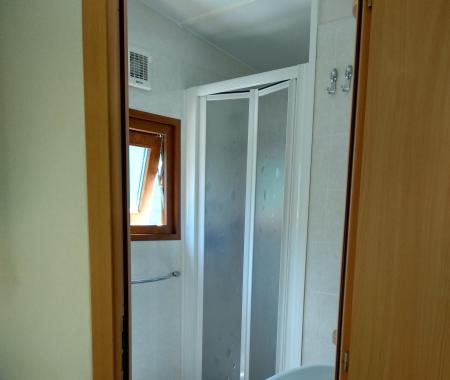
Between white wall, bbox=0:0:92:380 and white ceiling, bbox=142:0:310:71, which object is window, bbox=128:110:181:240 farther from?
white wall, bbox=0:0:92:380

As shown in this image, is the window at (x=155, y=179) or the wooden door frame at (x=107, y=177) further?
the window at (x=155, y=179)

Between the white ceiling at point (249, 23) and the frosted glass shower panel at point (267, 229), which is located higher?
the white ceiling at point (249, 23)

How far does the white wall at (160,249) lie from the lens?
1.86m

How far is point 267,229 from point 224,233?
15.2 inches

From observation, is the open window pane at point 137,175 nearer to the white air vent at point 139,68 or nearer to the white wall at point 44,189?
the white air vent at point 139,68

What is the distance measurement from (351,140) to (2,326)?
1315 millimetres

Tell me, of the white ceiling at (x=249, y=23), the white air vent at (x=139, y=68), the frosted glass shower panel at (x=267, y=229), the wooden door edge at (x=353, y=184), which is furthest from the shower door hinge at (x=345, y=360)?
the white ceiling at (x=249, y=23)

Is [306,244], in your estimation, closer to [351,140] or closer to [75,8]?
[351,140]

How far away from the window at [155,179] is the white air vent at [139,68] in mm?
223

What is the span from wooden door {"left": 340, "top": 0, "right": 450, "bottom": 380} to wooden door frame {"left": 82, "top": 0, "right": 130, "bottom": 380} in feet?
1.94

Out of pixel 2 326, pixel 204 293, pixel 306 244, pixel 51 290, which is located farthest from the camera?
pixel 204 293

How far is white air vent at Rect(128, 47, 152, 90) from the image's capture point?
5.76 feet

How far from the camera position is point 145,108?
6.13 ft

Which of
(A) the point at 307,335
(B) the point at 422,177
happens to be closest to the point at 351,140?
(B) the point at 422,177
